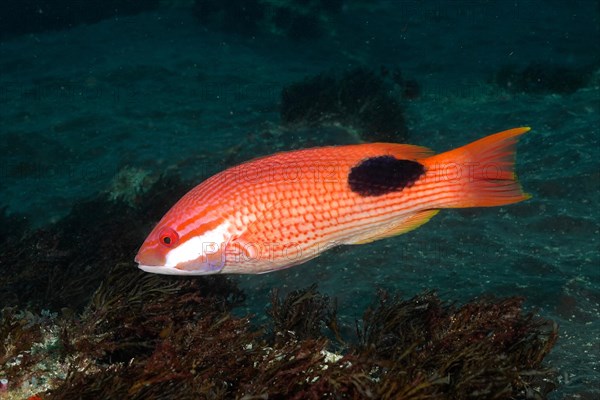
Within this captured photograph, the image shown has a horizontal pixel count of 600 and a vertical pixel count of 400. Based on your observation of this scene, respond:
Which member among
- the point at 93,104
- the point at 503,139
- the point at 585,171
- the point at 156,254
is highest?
the point at 503,139

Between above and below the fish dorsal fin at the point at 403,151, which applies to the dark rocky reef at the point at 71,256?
below

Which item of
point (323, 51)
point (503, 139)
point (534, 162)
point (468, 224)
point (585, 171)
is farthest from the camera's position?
point (323, 51)

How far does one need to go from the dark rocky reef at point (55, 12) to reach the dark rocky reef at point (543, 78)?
2324 cm

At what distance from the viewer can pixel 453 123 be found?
13.9m

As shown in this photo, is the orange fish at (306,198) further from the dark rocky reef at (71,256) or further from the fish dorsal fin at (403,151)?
the dark rocky reef at (71,256)

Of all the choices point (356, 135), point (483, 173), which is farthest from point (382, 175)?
point (356, 135)

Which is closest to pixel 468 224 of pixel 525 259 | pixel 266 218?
pixel 525 259

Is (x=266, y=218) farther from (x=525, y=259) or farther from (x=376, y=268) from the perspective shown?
(x=525, y=259)

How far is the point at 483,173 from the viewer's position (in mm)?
3303

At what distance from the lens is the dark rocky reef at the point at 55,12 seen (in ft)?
96.5

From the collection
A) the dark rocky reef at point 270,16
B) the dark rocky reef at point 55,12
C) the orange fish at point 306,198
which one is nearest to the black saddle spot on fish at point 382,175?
the orange fish at point 306,198

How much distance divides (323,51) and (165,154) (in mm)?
15408

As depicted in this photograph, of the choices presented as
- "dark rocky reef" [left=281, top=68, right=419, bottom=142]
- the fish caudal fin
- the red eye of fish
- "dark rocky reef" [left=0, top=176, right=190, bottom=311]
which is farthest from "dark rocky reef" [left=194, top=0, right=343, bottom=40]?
the red eye of fish

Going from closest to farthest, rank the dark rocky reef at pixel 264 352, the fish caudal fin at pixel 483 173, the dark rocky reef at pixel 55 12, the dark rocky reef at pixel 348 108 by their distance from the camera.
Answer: the dark rocky reef at pixel 264 352, the fish caudal fin at pixel 483 173, the dark rocky reef at pixel 348 108, the dark rocky reef at pixel 55 12
